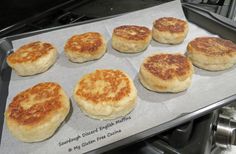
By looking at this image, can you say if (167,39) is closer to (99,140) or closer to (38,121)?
(99,140)

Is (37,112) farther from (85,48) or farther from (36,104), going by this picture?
(85,48)

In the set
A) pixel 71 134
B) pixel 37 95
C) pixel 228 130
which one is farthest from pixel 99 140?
pixel 228 130

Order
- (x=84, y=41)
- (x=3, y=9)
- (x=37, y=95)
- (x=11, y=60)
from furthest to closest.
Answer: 1. (x=3, y=9)
2. (x=84, y=41)
3. (x=11, y=60)
4. (x=37, y=95)

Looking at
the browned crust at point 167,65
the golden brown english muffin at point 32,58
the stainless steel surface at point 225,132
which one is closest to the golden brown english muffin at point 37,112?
the golden brown english muffin at point 32,58

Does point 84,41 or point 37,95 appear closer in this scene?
point 37,95

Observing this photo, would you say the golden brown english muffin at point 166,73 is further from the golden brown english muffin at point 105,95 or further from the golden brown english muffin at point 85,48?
the golden brown english muffin at point 85,48

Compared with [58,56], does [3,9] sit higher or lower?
higher
